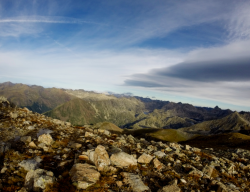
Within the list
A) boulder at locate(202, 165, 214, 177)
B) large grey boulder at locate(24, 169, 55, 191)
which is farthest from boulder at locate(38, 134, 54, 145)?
boulder at locate(202, 165, 214, 177)

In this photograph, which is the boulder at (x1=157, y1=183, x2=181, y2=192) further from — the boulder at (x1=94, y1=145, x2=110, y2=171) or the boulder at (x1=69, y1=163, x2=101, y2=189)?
the boulder at (x1=69, y1=163, x2=101, y2=189)

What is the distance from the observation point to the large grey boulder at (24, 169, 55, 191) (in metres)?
6.95

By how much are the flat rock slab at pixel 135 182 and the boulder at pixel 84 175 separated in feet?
6.04

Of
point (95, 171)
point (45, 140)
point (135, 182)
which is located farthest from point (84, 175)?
point (45, 140)

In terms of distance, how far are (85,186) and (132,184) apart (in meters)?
2.86

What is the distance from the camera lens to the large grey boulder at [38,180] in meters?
6.95

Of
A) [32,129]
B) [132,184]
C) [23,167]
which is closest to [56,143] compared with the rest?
[23,167]

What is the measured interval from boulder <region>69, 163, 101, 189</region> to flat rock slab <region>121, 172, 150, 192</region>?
184 cm

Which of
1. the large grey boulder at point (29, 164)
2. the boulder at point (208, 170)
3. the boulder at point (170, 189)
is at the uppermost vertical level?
the large grey boulder at point (29, 164)

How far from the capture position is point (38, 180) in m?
7.09

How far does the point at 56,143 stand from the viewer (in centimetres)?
1355

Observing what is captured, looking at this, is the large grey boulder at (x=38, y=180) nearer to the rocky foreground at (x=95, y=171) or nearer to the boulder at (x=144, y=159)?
the rocky foreground at (x=95, y=171)

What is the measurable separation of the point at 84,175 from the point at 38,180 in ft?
7.80

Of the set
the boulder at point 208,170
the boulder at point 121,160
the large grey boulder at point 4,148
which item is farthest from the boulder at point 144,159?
the large grey boulder at point 4,148
